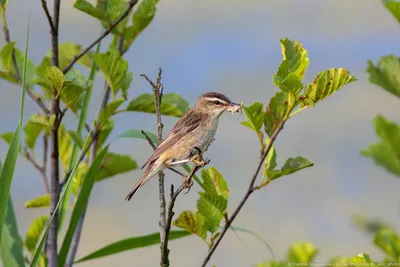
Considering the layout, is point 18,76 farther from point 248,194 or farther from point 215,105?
point 248,194

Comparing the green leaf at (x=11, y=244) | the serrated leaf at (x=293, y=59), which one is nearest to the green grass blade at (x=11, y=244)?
the green leaf at (x=11, y=244)

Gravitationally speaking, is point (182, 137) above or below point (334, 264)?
above

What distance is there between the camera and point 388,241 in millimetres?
3076

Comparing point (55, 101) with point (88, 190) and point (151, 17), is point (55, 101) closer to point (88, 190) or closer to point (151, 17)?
point (88, 190)

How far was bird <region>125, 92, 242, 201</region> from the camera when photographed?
17.2 ft

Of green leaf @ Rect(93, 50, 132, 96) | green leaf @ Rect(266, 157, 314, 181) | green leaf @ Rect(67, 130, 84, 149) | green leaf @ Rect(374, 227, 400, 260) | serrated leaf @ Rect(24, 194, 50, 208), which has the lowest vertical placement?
serrated leaf @ Rect(24, 194, 50, 208)

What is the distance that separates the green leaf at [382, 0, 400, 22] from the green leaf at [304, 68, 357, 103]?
348mm

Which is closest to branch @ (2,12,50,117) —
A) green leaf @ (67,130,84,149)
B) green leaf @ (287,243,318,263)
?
green leaf @ (67,130,84,149)

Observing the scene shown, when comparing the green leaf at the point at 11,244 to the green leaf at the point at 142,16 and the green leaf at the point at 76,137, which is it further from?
the green leaf at the point at 142,16

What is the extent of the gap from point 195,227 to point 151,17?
2226 mm

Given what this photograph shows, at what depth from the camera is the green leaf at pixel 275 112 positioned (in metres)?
3.68

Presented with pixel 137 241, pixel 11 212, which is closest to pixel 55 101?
pixel 11 212

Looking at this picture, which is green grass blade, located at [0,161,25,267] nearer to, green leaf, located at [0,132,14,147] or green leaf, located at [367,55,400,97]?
green leaf, located at [0,132,14,147]

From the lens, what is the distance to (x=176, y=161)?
5.16m
